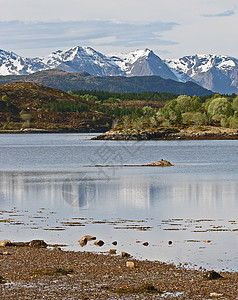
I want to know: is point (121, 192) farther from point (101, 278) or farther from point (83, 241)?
point (101, 278)

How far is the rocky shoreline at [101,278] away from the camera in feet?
67.1

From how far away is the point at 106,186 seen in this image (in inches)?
2562

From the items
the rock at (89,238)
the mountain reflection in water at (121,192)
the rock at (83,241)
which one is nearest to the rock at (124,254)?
the rock at (83,241)

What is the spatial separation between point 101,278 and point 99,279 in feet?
0.58

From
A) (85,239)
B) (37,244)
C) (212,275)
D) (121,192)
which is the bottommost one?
(121,192)

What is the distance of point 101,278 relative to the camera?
22.7 meters

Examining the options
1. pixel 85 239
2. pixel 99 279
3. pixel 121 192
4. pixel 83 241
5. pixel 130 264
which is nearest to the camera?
pixel 99 279

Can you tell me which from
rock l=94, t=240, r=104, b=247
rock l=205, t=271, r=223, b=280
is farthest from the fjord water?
rock l=205, t=271, r=223, b=280

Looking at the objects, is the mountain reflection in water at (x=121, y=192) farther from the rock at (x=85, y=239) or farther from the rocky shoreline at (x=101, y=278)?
the rocky shoreline at (x=101, y=278)

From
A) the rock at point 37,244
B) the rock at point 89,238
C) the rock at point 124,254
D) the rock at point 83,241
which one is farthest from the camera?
the rock at point 89,238

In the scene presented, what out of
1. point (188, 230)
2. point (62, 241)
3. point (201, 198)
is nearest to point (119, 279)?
point (62, 241)

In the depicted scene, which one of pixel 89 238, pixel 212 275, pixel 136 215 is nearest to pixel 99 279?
pixel 212 275

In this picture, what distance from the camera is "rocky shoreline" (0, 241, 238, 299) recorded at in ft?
67.1

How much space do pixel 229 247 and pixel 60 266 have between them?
390 inches
